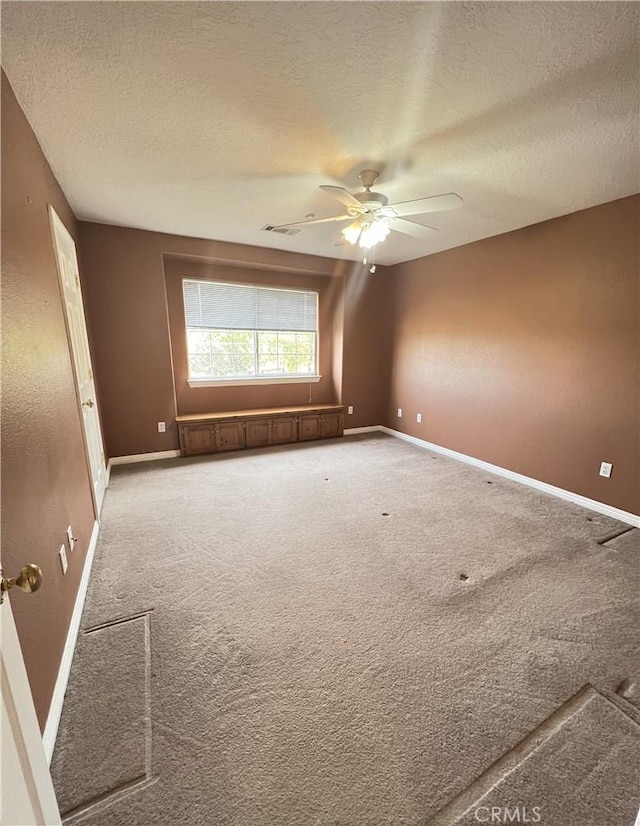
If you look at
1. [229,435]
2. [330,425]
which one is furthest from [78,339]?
[330,425]

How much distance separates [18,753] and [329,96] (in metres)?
2.49

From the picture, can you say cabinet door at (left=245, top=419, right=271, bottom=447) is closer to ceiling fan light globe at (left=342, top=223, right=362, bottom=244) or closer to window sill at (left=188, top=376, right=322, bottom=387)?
window sill at (left=188, top=376, right=322, bottom=387)

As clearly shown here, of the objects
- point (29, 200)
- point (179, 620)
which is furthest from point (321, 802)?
point (29, 200)

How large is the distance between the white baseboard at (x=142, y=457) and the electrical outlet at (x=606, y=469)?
440 centimetres

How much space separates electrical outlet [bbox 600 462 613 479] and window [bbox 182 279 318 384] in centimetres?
355

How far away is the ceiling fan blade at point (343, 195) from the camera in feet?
6.18

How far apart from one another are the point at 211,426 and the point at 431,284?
3383mm

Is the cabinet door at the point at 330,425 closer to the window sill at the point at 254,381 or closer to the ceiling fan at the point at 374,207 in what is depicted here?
the window sill at the point at 254,381

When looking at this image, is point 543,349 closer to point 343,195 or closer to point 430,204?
point 430,204

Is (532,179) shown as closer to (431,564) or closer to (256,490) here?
(431,564)

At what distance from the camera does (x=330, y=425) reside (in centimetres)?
504

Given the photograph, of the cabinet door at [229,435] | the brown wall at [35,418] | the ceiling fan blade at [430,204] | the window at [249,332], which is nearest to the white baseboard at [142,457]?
the cabinet door at [229,435]

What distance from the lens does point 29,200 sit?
172 cm

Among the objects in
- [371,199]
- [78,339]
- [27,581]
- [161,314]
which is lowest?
[27,581]
